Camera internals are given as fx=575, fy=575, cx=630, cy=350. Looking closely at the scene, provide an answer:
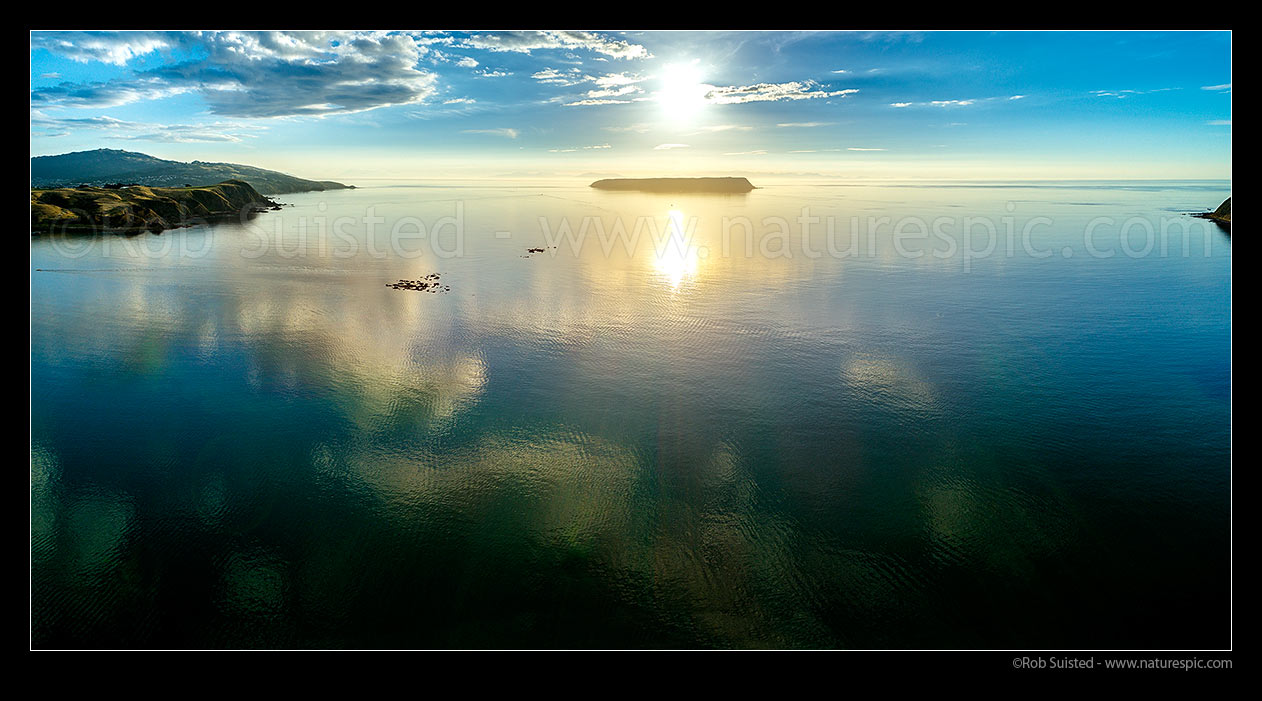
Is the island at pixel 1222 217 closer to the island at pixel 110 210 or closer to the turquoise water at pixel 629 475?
the turquoise water at pixel 629 475

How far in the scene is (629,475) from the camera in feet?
120

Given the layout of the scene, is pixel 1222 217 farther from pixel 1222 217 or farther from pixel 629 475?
pixel 629 475

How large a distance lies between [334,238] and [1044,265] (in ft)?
537

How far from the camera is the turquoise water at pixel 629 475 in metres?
25.9

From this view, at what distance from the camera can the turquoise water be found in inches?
1021

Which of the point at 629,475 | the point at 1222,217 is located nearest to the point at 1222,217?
the point at 1222,217

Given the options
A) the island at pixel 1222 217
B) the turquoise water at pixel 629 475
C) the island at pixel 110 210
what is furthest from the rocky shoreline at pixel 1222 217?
the island at pixel 110 210

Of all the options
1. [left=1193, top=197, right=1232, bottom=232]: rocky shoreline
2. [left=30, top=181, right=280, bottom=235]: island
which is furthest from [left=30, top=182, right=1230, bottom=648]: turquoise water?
[left=1193, top=197, right=1232, bottom=232]: rocky shoreline

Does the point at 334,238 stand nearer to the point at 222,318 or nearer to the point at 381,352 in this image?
the point at 222,318

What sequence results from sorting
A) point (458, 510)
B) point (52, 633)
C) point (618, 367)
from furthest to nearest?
point (618, 367) → point (458, 510) → point (52, 633)

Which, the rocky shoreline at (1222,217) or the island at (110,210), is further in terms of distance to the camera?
the rocky shoreline at (1222,217)

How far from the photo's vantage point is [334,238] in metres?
152
